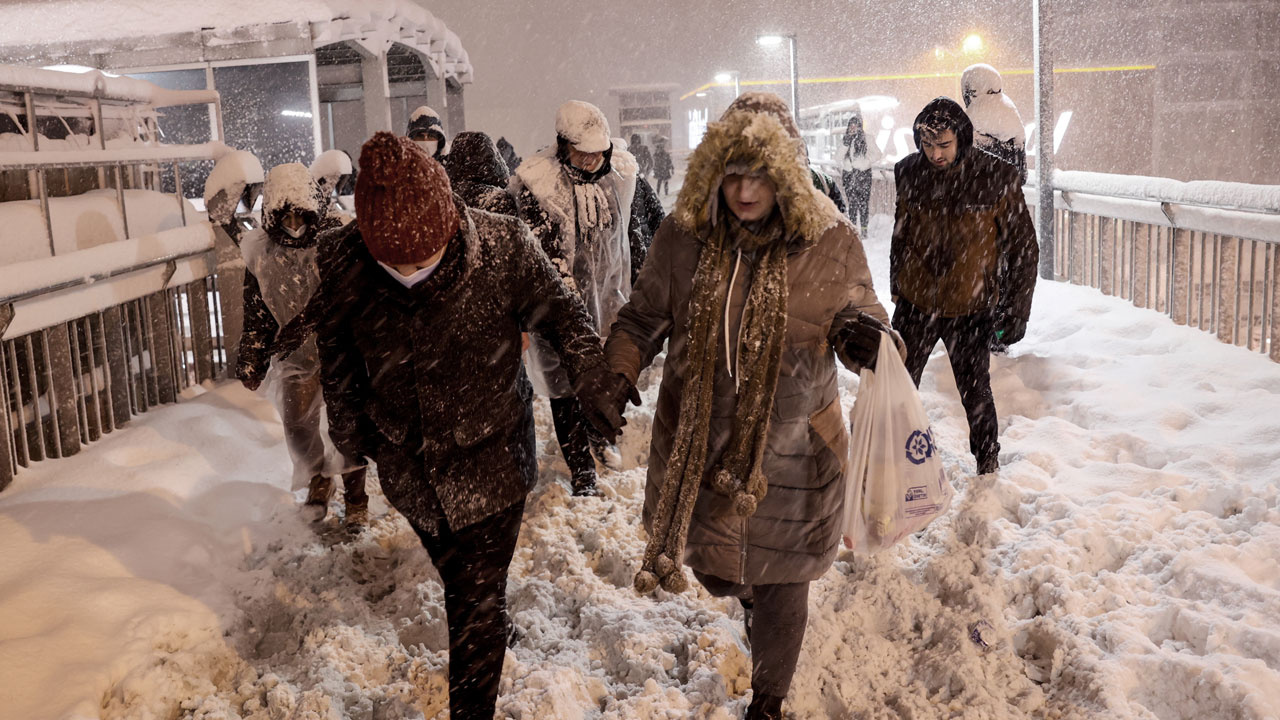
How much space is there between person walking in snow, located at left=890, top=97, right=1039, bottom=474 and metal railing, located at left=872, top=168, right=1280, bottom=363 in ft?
8.99

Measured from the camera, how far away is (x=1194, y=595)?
4043 mm

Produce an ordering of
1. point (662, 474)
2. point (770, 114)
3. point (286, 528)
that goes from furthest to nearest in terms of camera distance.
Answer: point (286, 528) → point (662, 474) → point (770, 114)

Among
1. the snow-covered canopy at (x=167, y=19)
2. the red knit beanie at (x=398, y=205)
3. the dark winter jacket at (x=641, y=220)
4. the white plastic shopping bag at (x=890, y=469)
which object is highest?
the snow-covered canopy at (x=167, y=19)

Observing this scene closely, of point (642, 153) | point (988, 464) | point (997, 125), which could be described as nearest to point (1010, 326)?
point (988, 464)

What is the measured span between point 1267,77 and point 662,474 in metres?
33.5

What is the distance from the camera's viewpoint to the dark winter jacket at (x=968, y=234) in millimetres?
5055

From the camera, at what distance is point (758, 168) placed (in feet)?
9.75

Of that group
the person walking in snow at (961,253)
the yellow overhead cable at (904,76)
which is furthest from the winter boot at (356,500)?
the yellow overhead cable at (904,76)

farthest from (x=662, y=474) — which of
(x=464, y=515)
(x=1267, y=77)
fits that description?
(x=1267, y=77)

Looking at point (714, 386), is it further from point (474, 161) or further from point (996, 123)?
point (996, 123)

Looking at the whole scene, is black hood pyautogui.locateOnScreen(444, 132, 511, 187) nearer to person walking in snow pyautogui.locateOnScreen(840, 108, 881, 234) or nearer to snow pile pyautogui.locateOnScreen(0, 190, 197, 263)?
snow pile pyautogui.locateOnScreen(0, 190, 197, 263)

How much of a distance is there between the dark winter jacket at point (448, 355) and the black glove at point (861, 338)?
741mm

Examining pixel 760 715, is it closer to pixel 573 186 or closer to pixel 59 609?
pixel 59 609

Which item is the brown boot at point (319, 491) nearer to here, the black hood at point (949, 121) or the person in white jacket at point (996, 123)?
the black hood at point (949, 121)
